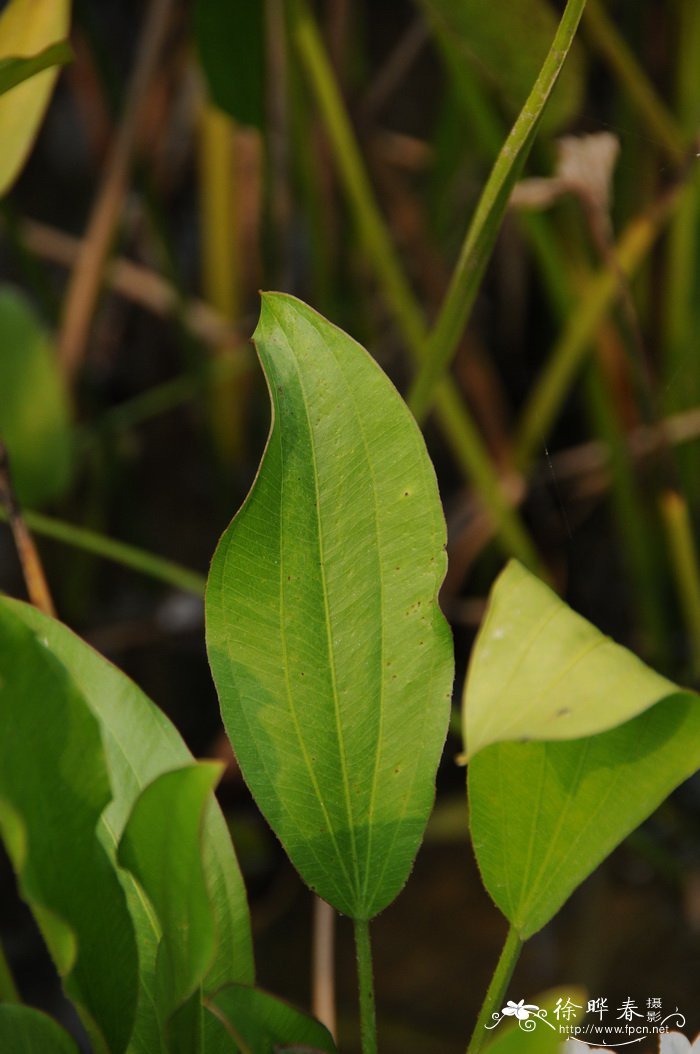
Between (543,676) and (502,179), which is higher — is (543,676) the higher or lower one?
the lower one

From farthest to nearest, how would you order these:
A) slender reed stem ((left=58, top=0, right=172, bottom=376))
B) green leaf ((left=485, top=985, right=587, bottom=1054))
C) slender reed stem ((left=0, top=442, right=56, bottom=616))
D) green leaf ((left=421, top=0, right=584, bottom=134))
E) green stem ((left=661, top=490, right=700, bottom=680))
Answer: slender reed stem ((left=58, top=0, right=172, bottom=376)) < green stem ((left=661, top=490, right=700, bottom=680)) < green leaf ((left=421, top=0, right=584, bottom=134)) < slender reed stem ((left=0, top=442, right=56, bottom=616)) < green leaf ((left=485, top=985, right=587, bottom=1054))

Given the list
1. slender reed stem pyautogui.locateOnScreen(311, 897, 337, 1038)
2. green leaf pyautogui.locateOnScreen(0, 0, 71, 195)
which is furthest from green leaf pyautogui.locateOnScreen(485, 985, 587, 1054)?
green leaf pyautogui.locateOnScreen(0, 0, 71, 195)

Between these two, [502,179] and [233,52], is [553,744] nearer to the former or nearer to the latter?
[502,179]

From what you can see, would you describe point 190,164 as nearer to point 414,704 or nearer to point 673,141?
point 673,141

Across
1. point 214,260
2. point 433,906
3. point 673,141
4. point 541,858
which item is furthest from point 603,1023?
point 214,260

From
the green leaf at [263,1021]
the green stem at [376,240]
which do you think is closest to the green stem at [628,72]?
the green stem at [376,240]

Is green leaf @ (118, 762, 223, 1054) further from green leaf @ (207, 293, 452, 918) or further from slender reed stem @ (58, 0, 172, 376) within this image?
slender reed stem @ (58, 0, 172, 376)

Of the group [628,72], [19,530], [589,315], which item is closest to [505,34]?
[628,72]
